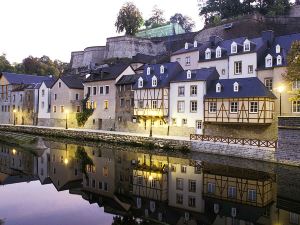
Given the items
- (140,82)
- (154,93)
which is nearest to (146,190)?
(154,93)

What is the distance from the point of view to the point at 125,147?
3195cm

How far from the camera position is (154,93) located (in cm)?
3759

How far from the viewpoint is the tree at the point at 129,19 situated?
63.2m

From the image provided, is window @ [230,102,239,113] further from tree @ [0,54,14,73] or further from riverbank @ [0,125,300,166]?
tree @ [0,54,14,73]

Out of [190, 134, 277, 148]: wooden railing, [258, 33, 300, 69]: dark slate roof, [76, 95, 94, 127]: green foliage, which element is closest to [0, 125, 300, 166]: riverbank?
[190, 134, 277, 148]: wooden railing

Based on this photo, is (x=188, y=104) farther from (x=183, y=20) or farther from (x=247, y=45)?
(x=183, y=20)

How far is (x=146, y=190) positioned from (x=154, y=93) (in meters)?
21.2

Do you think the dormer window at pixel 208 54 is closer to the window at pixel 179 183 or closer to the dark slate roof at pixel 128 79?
the dark slate roof at pixel 128 79

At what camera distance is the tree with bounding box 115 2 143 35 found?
6319cm

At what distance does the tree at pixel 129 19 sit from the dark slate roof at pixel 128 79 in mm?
23540

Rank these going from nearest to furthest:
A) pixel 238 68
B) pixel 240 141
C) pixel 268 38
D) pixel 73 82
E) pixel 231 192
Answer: pixel 231 192, pixel 240 141, pixel 238 68, pixel 268 38, pixel 73 82

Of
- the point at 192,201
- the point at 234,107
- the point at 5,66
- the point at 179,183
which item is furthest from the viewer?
the point at 5,66

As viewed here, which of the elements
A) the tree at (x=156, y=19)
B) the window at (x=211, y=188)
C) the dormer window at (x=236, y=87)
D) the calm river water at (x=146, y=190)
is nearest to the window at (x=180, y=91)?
the dormer window at (x=236, y=87)

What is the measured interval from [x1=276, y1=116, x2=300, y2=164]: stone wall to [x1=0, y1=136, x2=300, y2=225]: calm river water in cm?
106
